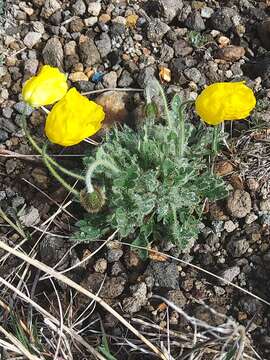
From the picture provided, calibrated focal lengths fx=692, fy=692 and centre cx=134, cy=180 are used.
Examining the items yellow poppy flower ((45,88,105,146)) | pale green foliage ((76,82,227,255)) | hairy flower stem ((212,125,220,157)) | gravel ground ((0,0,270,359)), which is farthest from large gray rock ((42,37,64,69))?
hairy flower stem ((212,125,220,157))

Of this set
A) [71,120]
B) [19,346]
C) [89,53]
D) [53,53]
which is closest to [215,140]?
[71,120]

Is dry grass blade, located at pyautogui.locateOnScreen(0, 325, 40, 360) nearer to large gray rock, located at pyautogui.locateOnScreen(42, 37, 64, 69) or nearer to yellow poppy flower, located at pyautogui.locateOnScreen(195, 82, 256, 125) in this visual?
yellow poppy flower, located at pyautogui.locateOnScreen(195, 82, 256, 125)

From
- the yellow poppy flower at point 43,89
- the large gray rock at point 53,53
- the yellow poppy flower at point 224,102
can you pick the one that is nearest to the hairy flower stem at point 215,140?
the yellow poppy flower at point 224,102

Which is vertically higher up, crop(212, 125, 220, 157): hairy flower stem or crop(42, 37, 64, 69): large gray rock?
crop(212, 125, 220, 157): hairy flower stem

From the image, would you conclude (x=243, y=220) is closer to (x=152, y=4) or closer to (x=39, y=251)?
(x=39, y=251)

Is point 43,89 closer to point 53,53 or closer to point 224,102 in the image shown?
point 224,102

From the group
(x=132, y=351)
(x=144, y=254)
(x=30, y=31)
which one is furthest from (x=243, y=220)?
(x=30, y=31)

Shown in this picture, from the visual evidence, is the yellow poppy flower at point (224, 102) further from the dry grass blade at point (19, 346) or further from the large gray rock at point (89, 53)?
the dry grass blade at point (19, 346)
